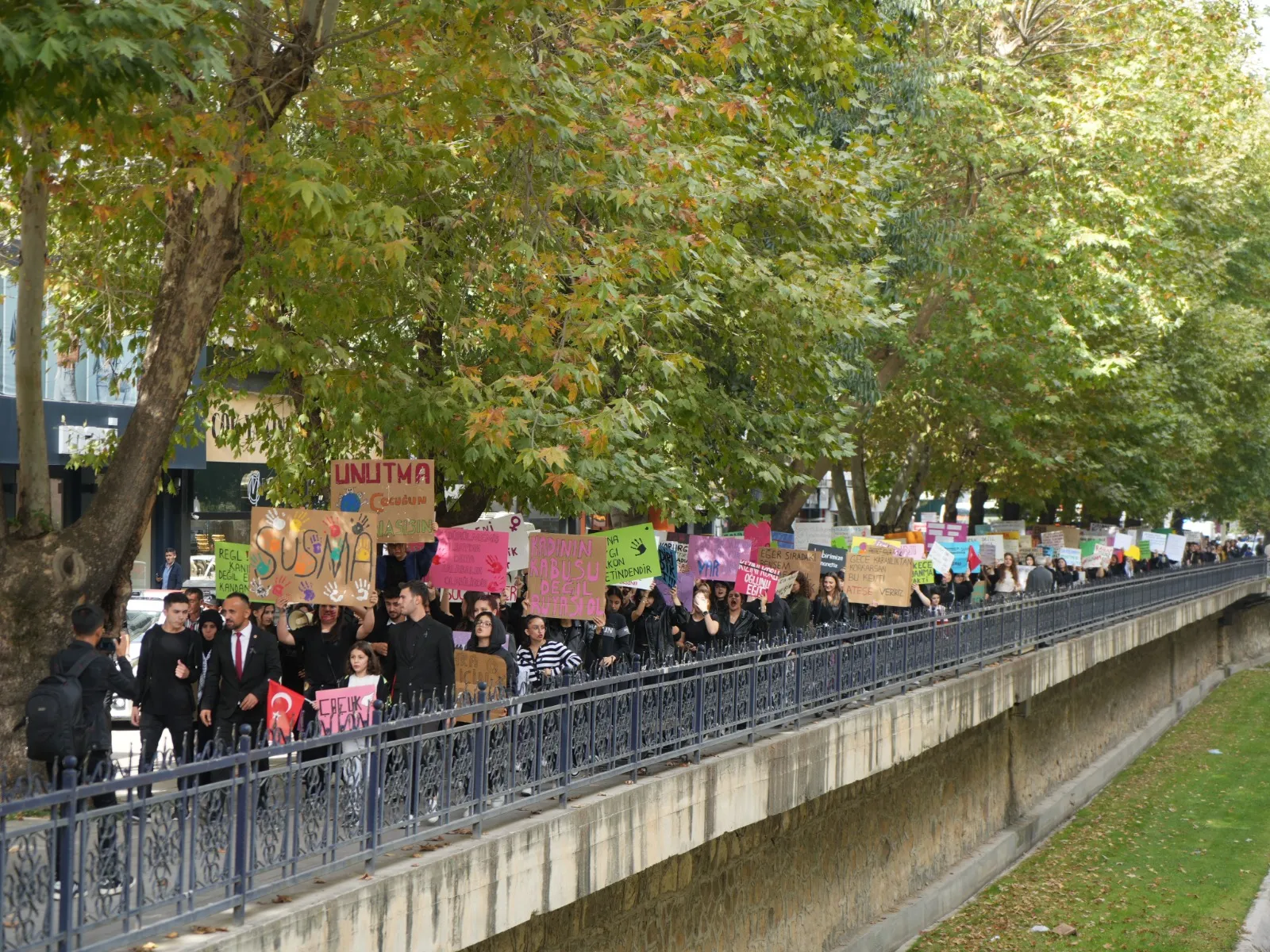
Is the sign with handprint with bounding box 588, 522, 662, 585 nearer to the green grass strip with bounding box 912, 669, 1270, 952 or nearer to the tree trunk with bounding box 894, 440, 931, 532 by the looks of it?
the green grass strip with bounding box 912, 669, 1270, 952

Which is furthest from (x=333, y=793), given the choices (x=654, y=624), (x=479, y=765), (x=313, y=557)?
(x=654, y=624)

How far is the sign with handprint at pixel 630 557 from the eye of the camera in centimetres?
1342

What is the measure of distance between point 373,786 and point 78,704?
5.13ft

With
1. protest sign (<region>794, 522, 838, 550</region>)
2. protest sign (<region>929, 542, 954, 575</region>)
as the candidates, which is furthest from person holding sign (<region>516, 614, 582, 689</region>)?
protest sign (<region>929, 542, 954, 575</region>)

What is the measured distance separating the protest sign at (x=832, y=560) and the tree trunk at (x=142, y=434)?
1156 centimetres

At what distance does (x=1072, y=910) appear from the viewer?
19.9 m

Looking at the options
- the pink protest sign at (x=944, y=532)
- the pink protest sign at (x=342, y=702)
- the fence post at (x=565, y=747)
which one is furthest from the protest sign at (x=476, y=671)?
the pink protest sign at (x=944, y=532)

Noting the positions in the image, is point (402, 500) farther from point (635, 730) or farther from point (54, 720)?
point (54, 720)

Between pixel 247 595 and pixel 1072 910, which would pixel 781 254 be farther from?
pixel 1072 910

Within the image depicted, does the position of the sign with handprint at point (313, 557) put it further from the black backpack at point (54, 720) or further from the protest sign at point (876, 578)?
the protest sign at point (876, 578)


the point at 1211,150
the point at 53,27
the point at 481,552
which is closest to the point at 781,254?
the point at 481,552

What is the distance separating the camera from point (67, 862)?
20.1 feet

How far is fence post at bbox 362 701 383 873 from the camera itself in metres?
8.05

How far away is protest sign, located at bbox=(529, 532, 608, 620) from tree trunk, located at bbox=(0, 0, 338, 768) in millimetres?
3548
